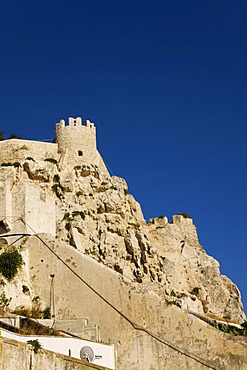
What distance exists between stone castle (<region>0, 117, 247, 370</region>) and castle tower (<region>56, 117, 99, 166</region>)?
0.06m

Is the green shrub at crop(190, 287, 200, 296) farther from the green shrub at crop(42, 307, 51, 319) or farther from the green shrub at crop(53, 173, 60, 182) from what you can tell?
the green shrub at crop(42, 307, 51, 319)

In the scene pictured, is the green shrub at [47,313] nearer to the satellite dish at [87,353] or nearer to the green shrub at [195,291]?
the satellite dish at [87,353]

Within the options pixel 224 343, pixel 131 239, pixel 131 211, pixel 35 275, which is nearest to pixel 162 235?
pixel 131 211

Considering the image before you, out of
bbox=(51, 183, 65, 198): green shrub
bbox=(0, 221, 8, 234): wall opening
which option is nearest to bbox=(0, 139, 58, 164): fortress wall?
A: bbox=(51, 183, 65, 198): green shrub

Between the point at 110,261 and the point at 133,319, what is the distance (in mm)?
8536

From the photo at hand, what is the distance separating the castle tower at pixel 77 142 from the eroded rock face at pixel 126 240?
3.03 feet

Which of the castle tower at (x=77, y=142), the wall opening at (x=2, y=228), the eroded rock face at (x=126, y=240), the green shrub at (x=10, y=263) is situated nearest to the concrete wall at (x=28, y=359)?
the green shrub at (x=10, y=263)

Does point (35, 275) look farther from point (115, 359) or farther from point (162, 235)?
point (162, 235)

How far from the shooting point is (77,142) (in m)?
46.8

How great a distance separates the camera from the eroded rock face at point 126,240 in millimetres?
40875

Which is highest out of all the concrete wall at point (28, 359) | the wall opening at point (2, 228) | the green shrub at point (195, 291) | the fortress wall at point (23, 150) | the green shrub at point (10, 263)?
the fortress wall at point (23, 150)

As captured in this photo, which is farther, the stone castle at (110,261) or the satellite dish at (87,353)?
the stone castle at (110,261)

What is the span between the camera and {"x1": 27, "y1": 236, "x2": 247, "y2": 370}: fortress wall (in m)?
30.5

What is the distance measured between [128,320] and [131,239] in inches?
429
